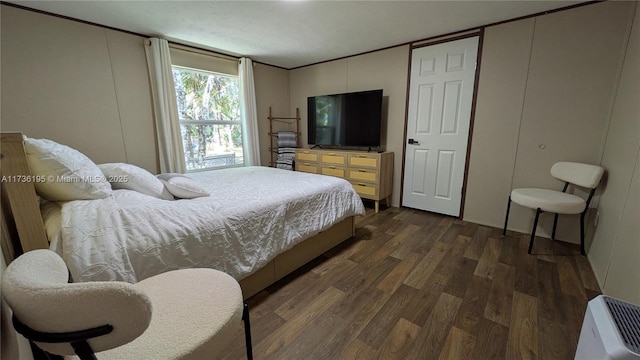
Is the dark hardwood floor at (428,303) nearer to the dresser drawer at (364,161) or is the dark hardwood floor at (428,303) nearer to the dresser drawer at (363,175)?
the dresser drawer at (363,175)

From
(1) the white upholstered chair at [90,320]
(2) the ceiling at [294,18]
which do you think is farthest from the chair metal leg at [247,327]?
(2) the ceiling at [294,18]

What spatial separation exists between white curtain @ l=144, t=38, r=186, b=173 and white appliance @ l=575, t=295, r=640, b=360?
3.62 m

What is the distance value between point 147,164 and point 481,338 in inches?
141

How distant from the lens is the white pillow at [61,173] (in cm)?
117

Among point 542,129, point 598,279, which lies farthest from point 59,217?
point 542,129

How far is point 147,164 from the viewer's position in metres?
3.01

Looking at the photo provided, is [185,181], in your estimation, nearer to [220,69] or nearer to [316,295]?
[316,295]

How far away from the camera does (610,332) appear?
781 mm

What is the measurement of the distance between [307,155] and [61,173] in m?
3.07

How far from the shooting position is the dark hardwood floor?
1.31 m

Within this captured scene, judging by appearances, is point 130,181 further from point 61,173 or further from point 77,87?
point 77,87

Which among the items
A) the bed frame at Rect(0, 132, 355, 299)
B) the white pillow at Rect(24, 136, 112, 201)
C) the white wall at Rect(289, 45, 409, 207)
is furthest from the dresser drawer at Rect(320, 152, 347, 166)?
the bed frame at Rect(0, 132, 355, 299)

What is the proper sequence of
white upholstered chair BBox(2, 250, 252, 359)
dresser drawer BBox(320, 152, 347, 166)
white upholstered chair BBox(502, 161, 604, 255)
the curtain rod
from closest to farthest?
1. white upholstered chair BBox(2, 250, 252, 359)
2. white upholstered chair BBox(502, 161, 604, 255)
3. the curtain rod
4. dresser drawer BBox(320, 152, 347, 166)

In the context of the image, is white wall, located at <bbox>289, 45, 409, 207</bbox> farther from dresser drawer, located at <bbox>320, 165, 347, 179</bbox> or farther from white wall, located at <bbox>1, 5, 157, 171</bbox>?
white wall, located at <bbox>1, 5, 157, 171</bbox>
